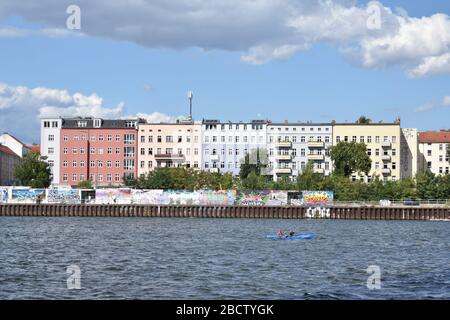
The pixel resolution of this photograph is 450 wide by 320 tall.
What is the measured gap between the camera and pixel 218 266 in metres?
52.5

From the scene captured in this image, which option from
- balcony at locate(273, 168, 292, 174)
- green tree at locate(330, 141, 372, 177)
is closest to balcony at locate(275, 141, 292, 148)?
balcony at locate(273, 168, 292, 174)

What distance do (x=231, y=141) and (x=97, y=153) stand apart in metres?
31.4

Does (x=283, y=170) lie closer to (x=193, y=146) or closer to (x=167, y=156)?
(x=193, y=146)

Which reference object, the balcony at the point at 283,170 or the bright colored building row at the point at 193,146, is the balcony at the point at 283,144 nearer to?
the bright colored building row at the point at 193,146

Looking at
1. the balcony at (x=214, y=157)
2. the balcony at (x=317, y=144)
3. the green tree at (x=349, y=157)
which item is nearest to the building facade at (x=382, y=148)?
the balcony at (x=317, y=144)

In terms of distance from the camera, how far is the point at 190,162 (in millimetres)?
183500

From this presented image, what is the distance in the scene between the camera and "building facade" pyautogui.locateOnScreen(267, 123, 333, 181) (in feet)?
594

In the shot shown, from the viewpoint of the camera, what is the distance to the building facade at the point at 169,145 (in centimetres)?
18300

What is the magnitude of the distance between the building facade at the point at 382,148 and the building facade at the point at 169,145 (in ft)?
107

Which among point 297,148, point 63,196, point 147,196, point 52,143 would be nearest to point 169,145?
point 52,143
